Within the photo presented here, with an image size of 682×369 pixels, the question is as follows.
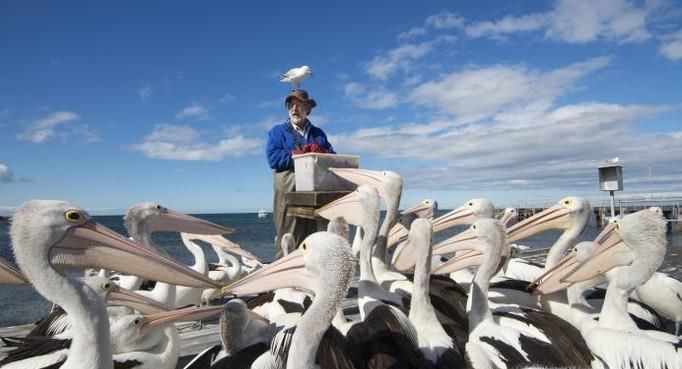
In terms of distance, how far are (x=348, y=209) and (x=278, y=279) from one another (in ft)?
5.18

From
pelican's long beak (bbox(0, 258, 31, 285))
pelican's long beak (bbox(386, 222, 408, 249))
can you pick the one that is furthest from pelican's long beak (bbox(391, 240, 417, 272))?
pelican's long beak (bbox(0, 258, 31, 285))

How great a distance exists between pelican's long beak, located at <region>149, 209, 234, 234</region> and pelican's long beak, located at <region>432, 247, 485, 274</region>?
6.14 ft

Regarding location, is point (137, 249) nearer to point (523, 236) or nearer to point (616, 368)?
point (616, 368)

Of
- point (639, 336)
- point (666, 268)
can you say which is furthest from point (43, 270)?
point (666, 268)

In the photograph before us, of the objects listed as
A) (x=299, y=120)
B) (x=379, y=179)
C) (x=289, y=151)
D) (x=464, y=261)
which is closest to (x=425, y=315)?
(x=464, y=261)

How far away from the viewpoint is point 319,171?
4129 mm

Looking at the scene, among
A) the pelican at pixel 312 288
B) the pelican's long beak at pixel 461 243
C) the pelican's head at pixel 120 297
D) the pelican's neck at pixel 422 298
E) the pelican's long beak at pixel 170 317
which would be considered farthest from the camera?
the pelican's long beak at pixel 461 243

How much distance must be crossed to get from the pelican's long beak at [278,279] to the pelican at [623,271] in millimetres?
1626

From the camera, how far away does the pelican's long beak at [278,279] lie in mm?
2227

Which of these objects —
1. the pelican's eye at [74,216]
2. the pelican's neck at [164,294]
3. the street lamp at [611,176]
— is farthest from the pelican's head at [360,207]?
the street lamp at [611,176]

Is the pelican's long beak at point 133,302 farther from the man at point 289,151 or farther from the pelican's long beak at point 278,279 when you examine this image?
the man at point 289,151

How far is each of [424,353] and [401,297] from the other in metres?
0.96

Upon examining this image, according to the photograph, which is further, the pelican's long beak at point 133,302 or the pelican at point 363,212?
the pelican at point 363,212

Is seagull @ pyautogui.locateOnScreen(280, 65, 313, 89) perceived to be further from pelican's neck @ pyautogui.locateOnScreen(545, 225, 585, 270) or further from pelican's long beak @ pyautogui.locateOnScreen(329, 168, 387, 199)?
pelican's neck @ pyautogui.locateOnScreen(545, 225, 585, 270)
